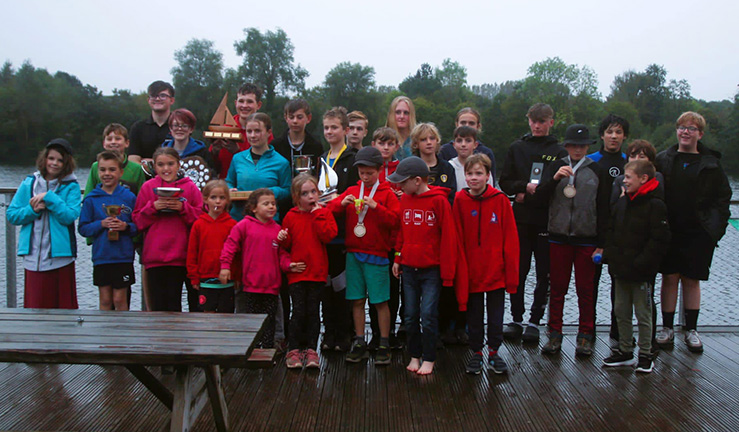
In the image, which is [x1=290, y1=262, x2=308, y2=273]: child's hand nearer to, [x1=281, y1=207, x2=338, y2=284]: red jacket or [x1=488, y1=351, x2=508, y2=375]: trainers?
[x1=281, y1=207, x2=338, y2=284]: red jacket

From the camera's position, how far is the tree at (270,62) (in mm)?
61312

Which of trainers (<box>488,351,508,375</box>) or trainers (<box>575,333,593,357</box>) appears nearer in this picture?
trainers (<box>488,351,508,375</box>)

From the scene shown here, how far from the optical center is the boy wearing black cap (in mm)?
4613

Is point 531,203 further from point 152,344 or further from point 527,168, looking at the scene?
point 152,344

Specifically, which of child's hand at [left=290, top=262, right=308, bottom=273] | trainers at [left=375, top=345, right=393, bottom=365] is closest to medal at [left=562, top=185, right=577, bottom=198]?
trainers at [left=375, top=345, right=393, bottom=365]

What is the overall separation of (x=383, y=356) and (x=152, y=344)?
203 cm

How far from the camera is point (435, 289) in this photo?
418cm

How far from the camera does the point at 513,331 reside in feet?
16.6

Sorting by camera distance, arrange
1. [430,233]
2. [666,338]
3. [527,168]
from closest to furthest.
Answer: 1. [430,233]
2. [666,338]
3. [527,168]

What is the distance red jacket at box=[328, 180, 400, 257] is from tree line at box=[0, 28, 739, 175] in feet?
116

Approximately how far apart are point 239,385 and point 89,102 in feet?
191

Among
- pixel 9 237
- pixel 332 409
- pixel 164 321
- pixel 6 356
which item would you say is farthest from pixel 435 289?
pixel 9 237

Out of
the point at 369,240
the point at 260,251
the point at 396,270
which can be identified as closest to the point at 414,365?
the point at 396,270

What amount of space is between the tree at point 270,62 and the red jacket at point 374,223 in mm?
58705
